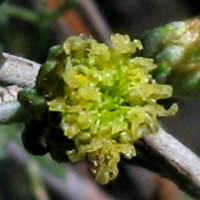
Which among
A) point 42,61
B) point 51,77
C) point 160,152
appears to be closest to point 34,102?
point 51,77

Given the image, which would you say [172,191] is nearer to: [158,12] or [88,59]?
[158,12]

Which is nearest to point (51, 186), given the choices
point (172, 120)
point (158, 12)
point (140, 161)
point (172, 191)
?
point (172, 191)

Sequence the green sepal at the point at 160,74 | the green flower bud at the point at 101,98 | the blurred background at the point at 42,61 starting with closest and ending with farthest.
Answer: the green flower bud at the point at 101,98
the green sepal at the point at 160,74
the blurred background at the point at 42,61

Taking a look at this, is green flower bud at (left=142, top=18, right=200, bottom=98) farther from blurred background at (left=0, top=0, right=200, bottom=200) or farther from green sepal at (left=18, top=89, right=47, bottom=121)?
blurred background at (left=0, top=0, right=200, bottom=200)

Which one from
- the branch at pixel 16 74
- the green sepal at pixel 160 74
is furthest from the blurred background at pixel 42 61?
the green sepal at pixel 160 74

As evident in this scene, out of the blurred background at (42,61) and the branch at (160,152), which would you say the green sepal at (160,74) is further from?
the blurred background at (42,61)

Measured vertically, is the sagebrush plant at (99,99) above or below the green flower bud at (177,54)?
above

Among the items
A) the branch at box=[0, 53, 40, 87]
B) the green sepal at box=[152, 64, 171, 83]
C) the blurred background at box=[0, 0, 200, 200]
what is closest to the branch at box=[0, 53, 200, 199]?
the branch at box=[0, 53, 40, 87]
